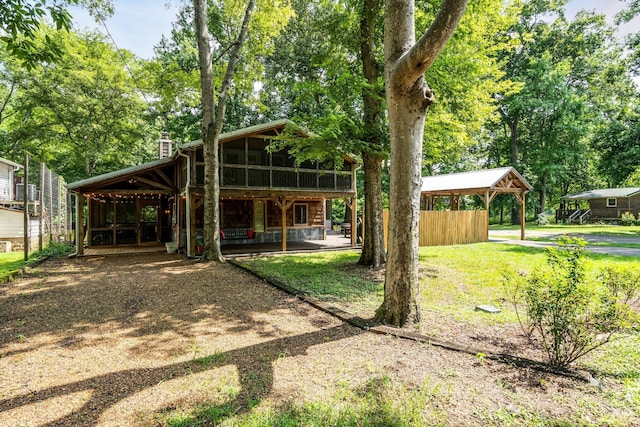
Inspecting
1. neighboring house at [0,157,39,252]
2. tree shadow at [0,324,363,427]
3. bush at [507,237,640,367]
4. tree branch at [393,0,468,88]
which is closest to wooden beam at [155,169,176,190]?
neighboring house at [0,157,39,252]

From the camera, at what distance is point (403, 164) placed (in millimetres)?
4328

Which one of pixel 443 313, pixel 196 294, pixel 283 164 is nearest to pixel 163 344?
pixel 196 294

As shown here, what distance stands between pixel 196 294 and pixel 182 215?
855 centimetres

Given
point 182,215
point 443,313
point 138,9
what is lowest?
point 443,313

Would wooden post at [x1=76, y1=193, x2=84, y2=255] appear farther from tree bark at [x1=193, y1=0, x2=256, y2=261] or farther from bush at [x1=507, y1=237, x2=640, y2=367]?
bush at [x1=507, y1=237, x2=640, y2=367]

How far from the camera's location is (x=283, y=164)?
14.2 m

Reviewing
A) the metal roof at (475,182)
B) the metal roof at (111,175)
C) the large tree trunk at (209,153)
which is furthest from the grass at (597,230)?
the metal roof at (111,175)

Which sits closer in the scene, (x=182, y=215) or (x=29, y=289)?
(x=29, y=289)

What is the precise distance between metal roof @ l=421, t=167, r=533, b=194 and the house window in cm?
743

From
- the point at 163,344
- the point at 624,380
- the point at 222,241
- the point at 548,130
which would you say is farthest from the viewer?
the point at 548,130

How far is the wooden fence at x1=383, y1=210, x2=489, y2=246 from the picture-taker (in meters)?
14.6

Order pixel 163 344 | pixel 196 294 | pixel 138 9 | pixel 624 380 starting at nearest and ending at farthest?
pixel 624 380, pixel 163 344, pixel 196 294, pixel 138 9

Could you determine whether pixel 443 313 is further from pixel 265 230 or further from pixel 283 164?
pixel 265 230

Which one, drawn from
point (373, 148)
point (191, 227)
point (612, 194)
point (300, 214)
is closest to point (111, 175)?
point (191, 227)
